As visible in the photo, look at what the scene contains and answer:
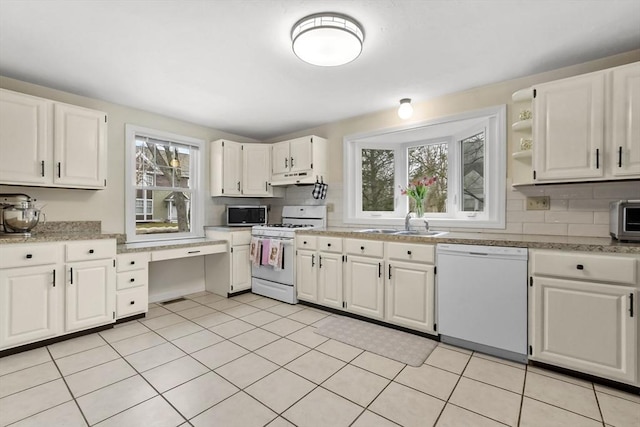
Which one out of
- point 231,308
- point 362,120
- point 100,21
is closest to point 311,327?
point 231,308

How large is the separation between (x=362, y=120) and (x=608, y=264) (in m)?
2.67

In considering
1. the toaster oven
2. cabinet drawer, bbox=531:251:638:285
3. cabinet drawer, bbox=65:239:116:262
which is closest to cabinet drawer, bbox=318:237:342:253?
cabinet drawer, bbox=531:251:638:285

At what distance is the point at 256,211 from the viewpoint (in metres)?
4.19

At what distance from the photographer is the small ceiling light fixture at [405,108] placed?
3.08 m

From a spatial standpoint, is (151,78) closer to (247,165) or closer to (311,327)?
(247,165)

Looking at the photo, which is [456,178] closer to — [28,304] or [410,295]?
[410,295]

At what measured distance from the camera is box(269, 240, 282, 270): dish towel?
3.48 metres

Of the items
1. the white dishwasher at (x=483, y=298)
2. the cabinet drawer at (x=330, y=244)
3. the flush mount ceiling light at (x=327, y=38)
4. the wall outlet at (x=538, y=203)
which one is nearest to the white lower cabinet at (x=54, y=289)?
the cabinet drawer at (x=330, y=244)

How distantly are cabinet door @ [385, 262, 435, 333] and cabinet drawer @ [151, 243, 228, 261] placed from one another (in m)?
2.10

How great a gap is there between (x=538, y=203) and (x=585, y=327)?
3.41 feet

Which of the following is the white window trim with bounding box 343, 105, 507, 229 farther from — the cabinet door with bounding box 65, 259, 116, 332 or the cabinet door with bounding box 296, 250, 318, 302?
the cabinet door with bounding box 65, 259, 116, 332

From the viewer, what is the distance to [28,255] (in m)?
2.27

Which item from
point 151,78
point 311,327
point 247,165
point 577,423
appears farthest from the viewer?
point 247,165

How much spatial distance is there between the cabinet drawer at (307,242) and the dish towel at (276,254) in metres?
0.24
